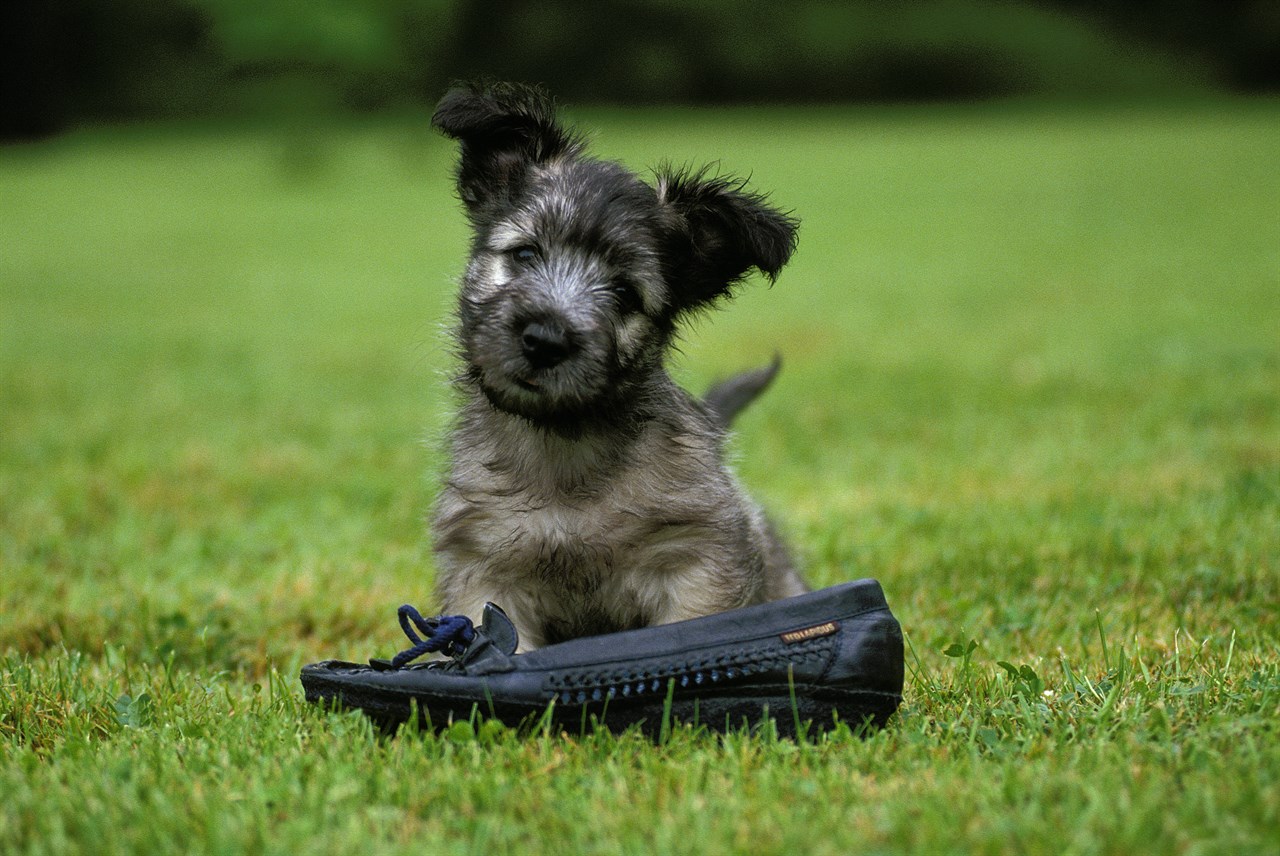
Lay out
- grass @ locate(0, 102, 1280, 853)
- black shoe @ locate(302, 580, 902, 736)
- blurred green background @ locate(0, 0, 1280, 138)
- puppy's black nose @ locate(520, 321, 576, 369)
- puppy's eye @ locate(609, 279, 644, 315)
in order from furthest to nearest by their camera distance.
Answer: blurred green background @ locate(0, 0, 1280, 138) < puppy's eye @ locate(609, 279, 644, 315) < puppy's black nose @ locate(520, 321, 576, 369) < black shoe @ locate(302, 580, 902, 736) < grass @ locate(0, 102, 1280, 853)

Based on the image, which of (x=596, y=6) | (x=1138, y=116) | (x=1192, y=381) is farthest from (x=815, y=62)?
(x=1192, y=381)

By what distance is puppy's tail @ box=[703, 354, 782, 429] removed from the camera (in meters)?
5.29

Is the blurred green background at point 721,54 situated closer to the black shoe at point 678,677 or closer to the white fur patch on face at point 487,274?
the white fur patch on face at point 487,274

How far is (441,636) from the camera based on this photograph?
11.0 feet

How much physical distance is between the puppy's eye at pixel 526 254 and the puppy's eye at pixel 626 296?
0.85 ft

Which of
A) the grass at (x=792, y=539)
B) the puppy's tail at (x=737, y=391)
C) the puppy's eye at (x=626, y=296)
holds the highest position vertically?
the puppy's eye at (x=626, y=296)

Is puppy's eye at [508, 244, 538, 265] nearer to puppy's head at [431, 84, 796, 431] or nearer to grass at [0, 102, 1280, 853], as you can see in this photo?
puppy's head at [431, 84, 796, 431]

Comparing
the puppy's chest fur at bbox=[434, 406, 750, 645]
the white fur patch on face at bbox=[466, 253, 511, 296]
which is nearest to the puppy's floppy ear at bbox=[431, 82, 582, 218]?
the white fur patch on face at bbox=[466, 253, 511, 296]

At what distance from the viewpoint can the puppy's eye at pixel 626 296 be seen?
388 centimetres

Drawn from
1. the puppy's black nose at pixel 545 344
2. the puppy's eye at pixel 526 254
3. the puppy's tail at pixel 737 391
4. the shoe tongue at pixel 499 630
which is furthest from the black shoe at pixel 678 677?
the puppy's tail at pixel 737 391

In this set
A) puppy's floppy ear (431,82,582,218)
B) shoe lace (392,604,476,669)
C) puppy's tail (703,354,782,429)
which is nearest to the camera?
shoe lace (392,604,476,669)

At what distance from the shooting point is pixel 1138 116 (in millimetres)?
43094

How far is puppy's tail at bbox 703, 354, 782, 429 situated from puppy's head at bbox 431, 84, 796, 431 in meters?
1.11

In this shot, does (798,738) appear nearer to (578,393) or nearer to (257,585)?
(578,393)
